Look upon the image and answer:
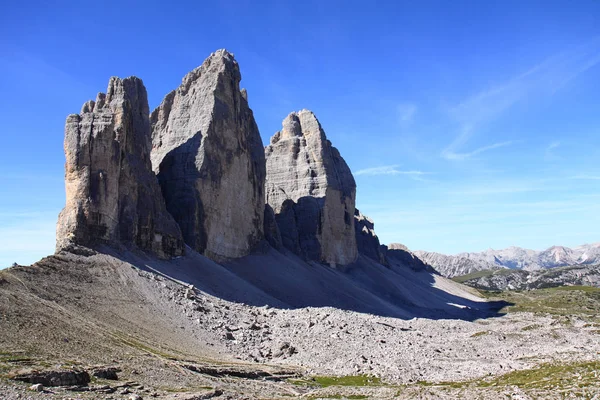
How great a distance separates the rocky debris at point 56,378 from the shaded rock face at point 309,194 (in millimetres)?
69470

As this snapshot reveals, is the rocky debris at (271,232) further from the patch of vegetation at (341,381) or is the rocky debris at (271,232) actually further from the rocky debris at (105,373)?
the rocky debris at (105,373)

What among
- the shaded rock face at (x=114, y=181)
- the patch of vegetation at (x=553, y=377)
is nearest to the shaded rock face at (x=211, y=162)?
the shaded rock face at (x=114, y=181)

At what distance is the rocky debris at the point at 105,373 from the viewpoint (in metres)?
27.5

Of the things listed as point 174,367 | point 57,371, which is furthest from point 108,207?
point 57,371

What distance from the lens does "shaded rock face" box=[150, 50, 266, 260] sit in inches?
2785

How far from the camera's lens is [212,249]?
2800 inches

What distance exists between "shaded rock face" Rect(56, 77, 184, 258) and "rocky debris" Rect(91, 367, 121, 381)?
23.8m

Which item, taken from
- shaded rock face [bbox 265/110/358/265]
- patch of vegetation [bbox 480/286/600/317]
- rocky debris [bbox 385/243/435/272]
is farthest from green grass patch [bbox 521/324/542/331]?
rocky debris [bbox 385/243/435/272]

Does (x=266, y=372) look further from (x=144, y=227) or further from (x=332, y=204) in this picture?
(x=332, y=204)

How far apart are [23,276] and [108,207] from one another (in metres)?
13.7

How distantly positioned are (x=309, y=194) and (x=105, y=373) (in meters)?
78.7

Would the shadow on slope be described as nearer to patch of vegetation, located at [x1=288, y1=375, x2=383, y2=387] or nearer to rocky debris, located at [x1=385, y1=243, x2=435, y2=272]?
patch of vegetation, located at [x1=288, y1=375, x2=383, y2=387]

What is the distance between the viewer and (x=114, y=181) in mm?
54594

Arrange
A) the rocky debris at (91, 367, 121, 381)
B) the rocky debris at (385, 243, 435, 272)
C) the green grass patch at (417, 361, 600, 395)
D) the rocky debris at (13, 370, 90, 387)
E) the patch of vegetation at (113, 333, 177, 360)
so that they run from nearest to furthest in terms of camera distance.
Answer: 1. the rocky debris at (13, 370, 90, 387)
2. the rocky debris at (91, 367, 121, 381)
3. the green grass patch at (417, 361, 600, 395)
4. the patch of vegetation at (113, 333, 177, 360)
5. the rocky debris at (385, 243, 435, 272)
